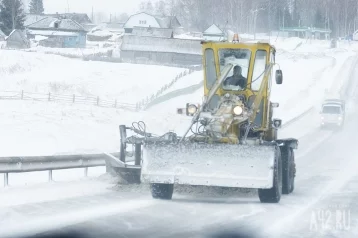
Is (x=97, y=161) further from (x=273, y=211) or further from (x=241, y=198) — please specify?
(x=273, y=211)

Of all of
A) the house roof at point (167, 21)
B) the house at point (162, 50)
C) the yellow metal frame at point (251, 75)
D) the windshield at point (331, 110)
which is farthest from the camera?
the house roof at point (167, 21)

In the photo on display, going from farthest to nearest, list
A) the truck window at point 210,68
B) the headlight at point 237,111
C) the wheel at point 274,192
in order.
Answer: the truck window at point 210,68 < the headlight at point 237,111 < the wheel at point 274,192

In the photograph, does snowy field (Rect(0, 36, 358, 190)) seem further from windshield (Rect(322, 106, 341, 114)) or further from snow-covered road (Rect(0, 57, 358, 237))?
snow-covered road (Rect(0, 57, 358, 237))

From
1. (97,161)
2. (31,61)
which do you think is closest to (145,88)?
(31,61)

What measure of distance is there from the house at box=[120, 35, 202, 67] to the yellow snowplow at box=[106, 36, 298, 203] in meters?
75.4

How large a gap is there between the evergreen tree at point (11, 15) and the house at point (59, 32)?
193 inches

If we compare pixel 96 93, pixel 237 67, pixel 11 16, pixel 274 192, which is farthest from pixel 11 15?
pixel 274 192

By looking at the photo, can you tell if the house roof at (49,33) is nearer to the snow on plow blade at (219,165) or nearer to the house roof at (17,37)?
the house roof at (17,37)

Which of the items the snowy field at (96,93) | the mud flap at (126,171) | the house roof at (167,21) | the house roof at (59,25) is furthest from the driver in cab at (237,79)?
the house roof at (167,21)

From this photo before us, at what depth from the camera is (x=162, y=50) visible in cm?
9500

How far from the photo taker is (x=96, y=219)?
12.8m

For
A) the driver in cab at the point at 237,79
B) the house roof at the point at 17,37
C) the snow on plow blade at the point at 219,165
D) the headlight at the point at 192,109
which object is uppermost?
the house roof at the point at 17,37

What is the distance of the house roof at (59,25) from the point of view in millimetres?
118906

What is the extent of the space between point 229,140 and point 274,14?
141 metres
